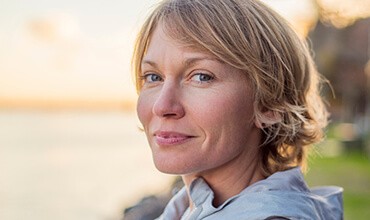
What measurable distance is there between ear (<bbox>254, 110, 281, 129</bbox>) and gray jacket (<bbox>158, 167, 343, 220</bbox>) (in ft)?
0.47

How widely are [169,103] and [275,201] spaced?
13.3 inches

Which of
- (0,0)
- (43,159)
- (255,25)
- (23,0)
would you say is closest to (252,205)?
(255,25)

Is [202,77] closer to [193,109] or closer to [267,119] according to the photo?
[193,109]

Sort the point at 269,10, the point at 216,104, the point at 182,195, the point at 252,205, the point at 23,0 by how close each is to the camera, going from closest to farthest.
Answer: the point at 252,205 → the point at 216,104 → the point at 269,10 → the point at 182,195 → the point at 23,0

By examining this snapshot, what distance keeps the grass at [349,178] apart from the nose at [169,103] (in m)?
6.11

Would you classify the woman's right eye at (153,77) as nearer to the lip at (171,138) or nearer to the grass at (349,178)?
the lip at (171,138)

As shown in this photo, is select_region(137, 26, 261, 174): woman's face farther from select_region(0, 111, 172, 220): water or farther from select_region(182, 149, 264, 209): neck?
select_region(0, 111, 172, 220): water

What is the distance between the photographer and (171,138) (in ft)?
5.89

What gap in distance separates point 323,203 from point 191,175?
13.0 inches

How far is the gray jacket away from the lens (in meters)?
1.61

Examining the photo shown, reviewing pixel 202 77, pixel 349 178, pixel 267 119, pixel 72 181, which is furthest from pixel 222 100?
pixel 72 181

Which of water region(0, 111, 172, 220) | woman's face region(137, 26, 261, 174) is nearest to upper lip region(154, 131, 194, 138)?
woman's face region(137, 26, 261, 174)

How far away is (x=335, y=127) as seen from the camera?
1421 inches

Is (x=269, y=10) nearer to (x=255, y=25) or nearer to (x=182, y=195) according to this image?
(x=255, y=25)
